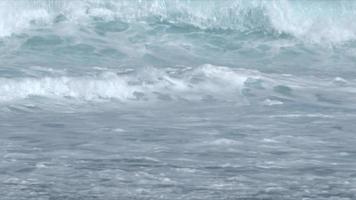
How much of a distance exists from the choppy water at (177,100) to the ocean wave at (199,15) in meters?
0.05

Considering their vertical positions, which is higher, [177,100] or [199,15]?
[199,15]

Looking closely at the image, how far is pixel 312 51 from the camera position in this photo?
21438 millimetres

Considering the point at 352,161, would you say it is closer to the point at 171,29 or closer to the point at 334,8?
the point at 171,29

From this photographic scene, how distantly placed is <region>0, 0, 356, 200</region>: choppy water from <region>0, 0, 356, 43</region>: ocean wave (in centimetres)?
5

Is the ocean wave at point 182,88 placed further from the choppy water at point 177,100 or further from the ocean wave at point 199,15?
the ocean wave at point 199,15

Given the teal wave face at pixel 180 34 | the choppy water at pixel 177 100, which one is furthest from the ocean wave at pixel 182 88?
the teal wave face at pixel 180 34

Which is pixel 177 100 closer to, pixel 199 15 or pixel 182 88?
pixel 182 88

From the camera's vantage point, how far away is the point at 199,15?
23.6 meters

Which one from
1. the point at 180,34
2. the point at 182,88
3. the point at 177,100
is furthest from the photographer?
the point at 180,34

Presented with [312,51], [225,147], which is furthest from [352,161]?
[312,51]

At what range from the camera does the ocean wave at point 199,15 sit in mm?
21906

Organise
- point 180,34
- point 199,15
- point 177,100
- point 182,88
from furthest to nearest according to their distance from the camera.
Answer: point 199,15 → point 180,34 → point 182,88 → point 177,100

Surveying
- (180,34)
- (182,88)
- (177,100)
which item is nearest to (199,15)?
(180,34)

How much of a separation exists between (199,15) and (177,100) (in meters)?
9.98
